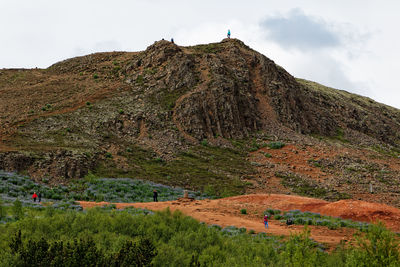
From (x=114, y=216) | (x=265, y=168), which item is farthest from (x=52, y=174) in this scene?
(x=265, y=168)

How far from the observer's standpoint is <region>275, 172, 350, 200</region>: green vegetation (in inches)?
1118

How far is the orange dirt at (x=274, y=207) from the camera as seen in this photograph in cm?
1766

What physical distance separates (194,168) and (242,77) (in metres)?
19.0

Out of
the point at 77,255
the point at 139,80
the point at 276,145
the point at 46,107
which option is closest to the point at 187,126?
the point at 276,145

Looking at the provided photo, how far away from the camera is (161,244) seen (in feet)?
44.2

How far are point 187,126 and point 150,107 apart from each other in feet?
15.9

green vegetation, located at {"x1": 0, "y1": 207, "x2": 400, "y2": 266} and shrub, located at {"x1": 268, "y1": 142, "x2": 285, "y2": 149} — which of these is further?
shrub, located at {"x1": 268, "y1": 142, "x2": 285, "y2": 149}

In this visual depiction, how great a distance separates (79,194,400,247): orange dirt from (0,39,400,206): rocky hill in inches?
186

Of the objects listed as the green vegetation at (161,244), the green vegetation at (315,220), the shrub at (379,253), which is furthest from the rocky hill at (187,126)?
the shrub at (379,253)

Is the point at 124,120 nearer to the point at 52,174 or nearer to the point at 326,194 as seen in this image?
the point at 52,174

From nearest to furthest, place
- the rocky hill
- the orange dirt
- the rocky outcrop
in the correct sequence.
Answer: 1. the orange dirt
2. the rocky outcrop
3. the rocky hill

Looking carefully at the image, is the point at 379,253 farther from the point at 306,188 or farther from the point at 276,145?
the point at 276,145

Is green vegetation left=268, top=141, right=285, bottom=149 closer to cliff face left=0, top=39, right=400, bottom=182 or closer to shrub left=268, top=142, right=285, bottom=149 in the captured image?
shrub left=268, top=142, right=285, bottom=149

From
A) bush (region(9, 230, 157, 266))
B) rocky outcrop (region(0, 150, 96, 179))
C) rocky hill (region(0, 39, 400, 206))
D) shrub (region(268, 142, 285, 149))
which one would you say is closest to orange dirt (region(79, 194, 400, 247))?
rocky hill (region(0, 39, 400, 206))
